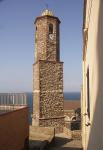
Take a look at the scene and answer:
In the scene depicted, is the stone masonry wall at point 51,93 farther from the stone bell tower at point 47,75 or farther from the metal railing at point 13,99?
the metal railing at point 13,99

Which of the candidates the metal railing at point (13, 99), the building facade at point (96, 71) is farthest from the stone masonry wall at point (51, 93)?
the building facade at point (96, 71)

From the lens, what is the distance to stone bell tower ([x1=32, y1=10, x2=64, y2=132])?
23.3 m

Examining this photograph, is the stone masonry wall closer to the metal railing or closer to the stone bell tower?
the stone bell tower

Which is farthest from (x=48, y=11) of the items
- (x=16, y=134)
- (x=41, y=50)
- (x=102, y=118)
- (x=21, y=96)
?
(x=102, y=118)

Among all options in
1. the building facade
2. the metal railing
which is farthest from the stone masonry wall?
the building facade

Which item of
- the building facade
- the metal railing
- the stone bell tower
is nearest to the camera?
the building facade

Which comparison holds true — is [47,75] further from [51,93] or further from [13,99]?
[13,99]

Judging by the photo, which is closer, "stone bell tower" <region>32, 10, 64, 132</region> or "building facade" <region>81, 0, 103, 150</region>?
"building facade" <region>81, 0, 103, 150</region>

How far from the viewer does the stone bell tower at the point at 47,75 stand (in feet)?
76.5

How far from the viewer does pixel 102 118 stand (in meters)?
3.48

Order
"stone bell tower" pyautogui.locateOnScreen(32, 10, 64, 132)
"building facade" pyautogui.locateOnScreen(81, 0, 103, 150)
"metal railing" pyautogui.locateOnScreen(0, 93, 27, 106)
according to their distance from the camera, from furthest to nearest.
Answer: "stone bell tower" pyautogui.locateOnScreen(32, 10, 64, 132) < "metal railing" pyautogui.locateOnScreen(0, 93, 27, 106) < "building facade" pyautogui.locateOnScreen(81, 0, 103, 150)

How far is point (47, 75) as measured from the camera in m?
23.5

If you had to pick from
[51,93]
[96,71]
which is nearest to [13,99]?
[96,71]

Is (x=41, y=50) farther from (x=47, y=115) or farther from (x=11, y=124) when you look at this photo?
(x=11, y=124)
